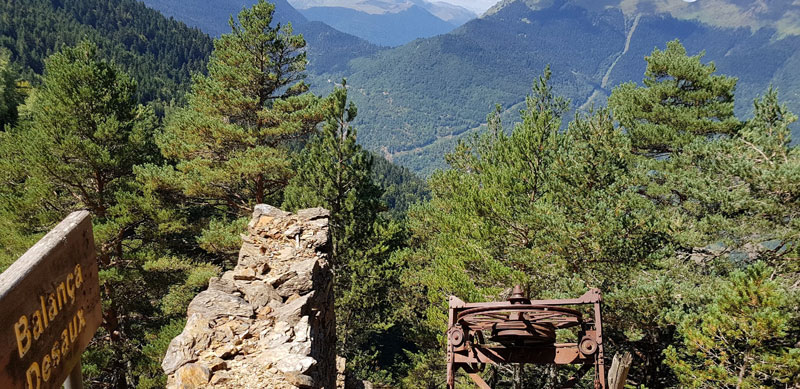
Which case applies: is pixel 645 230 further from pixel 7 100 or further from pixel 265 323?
pixel 7 100

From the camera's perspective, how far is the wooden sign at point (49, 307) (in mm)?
1569

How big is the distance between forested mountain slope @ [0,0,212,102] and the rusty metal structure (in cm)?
6741

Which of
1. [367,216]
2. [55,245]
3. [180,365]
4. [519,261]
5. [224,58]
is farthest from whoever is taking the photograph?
[367,216]

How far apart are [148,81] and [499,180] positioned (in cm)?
8891

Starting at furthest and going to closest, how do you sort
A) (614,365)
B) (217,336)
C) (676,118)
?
(676,118) < (217,336) < (614,365)

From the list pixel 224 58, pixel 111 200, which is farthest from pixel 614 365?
pixel 224 58

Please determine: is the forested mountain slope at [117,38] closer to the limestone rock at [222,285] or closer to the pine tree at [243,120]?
the pine tree at [243,120]

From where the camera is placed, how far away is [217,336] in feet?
22.5

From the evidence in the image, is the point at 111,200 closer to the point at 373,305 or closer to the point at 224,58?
the point at 224,58

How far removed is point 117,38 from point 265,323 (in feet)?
442

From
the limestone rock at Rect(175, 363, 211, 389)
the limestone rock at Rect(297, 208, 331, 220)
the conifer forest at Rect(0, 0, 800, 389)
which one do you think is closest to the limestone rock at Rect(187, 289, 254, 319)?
the limestone rock at Rect(175, 363, 211, 389)

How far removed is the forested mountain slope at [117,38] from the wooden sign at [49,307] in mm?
67746

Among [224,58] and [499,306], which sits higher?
[224,58]

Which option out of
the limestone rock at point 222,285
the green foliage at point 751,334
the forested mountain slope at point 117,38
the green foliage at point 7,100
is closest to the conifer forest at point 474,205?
the green foliage at point 751,334
